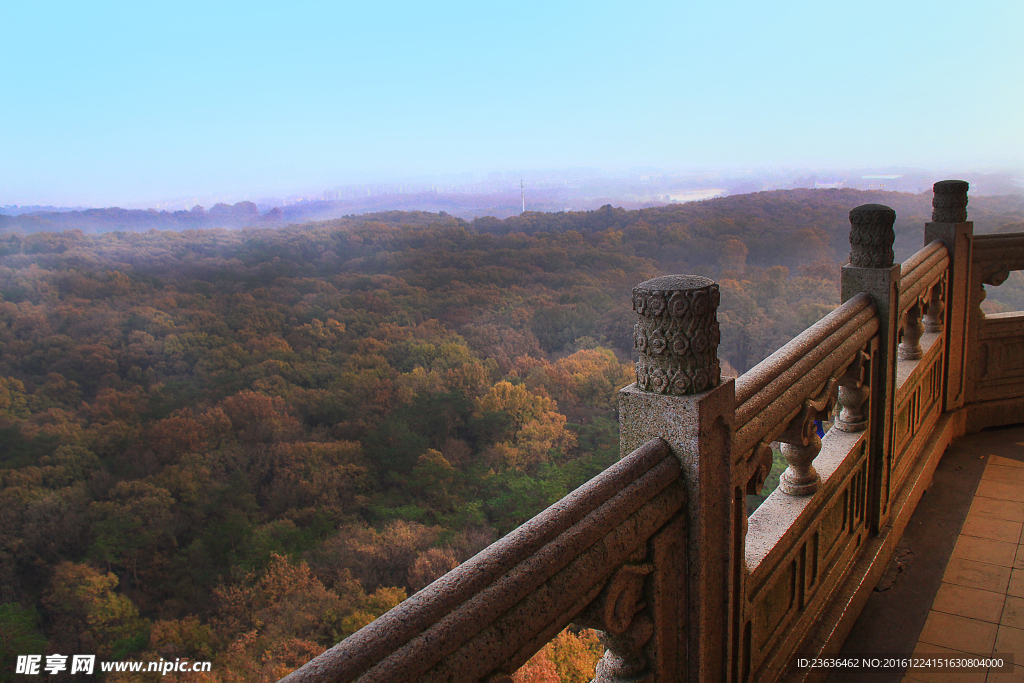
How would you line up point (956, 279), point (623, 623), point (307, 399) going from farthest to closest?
point (307, 399) → point (956, 279) → point (623, 623)

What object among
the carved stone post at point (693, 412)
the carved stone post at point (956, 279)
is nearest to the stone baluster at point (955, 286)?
the carved stone post at point (956, 279)

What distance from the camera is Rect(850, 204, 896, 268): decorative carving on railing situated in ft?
7.63

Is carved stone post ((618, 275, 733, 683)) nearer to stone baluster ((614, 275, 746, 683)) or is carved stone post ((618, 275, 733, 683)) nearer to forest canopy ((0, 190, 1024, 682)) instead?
stone baluster ((614, 275, 746, 683))

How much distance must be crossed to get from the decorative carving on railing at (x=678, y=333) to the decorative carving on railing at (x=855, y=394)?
1397 millimetres

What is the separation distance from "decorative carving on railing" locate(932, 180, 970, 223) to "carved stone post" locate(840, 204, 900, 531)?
1.34 metres

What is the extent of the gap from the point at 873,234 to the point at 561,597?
206 cm

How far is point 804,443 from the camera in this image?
1.84m

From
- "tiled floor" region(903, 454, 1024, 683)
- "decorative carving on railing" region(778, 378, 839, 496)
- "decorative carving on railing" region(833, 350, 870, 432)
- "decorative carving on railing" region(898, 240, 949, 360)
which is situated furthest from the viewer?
"decorative carving on railing" region(898, 240, 949, 360)

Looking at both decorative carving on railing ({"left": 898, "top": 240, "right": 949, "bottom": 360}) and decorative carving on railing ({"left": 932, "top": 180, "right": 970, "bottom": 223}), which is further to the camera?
decorative carving on railing ({"left": 932, "top": 180, "right": 970, "bottom": 223})

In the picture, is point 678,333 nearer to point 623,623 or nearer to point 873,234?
point 623,623

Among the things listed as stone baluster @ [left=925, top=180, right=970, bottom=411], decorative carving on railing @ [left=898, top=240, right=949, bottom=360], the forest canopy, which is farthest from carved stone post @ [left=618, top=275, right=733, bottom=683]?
the forest canopy

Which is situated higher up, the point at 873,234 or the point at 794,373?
the point at 873,234

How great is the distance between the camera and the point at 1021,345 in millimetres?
3963

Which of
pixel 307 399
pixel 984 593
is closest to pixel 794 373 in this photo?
pixel 984 593
